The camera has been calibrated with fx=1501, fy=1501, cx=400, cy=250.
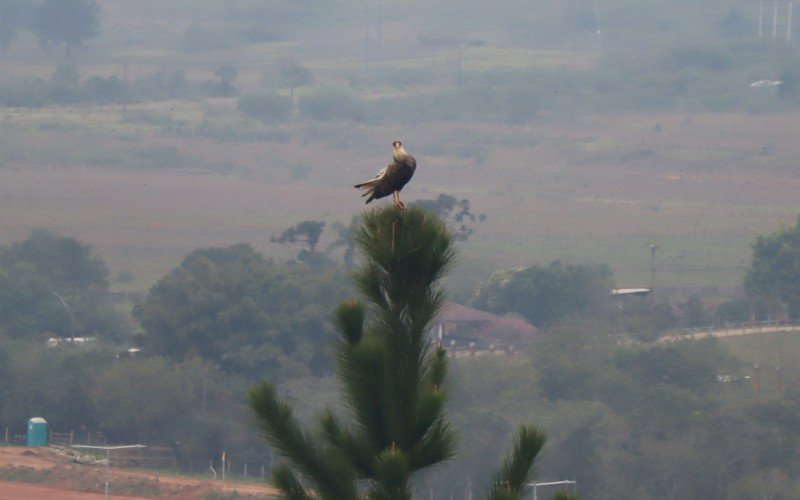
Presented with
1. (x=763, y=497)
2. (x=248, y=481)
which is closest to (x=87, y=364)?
(x=248, y=481)

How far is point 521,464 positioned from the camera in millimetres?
14789

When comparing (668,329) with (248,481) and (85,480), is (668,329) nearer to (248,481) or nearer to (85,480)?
(248,481)

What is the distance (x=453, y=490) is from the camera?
60.5 meters

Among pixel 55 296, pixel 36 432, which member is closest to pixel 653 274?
pixel 55 296

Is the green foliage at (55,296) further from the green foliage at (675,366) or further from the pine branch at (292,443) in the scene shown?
the pine branch at (292,443)

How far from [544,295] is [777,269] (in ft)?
55.8

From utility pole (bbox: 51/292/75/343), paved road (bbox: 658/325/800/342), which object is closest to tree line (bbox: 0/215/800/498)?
utility pole (bbox: 51/292/75/343)

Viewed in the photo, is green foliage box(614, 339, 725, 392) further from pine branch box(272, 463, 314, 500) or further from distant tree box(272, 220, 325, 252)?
pine branch box(272, 463, 314, 500)

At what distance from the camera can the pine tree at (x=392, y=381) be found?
46.6 ft

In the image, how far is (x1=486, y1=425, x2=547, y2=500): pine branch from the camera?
1475cm

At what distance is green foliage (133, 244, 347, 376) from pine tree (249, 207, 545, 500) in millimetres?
63241

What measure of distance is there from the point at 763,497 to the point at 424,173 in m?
132

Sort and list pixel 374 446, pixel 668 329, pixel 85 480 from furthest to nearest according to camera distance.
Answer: pixel 668 329, pixel 85 480, pixel 374 446

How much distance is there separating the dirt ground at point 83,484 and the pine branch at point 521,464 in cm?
4251
